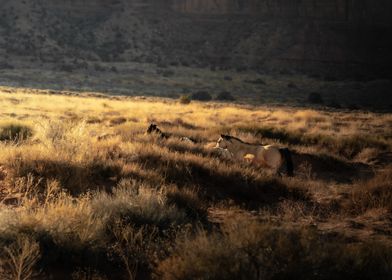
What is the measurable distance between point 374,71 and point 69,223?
78179 millimetres

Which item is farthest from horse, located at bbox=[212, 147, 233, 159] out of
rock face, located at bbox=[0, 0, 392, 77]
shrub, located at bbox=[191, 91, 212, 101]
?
rock face, located at bbox=[0, 0, 392, 77]

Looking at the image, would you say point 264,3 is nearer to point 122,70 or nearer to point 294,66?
point 294,66

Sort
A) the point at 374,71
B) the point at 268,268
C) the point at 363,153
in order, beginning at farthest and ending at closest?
1. the point at 374,71
2. the point at 363,153
3. the point at 268,268

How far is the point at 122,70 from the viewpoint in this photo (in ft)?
219

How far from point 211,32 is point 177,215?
84.1m

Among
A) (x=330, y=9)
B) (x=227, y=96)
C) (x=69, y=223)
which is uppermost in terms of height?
(x=330, y=9)

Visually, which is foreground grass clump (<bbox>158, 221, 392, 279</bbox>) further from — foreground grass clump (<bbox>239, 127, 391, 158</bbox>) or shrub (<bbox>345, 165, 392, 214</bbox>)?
foreground grass clump (<bbox>239, 127, 391, 158</bbox>)

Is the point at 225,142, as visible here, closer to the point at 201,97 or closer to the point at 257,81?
the point at 201,97

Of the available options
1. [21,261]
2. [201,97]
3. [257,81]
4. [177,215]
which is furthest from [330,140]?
[257,81]

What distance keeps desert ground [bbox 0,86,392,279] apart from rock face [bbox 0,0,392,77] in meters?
61.5

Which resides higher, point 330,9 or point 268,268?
point 330,9

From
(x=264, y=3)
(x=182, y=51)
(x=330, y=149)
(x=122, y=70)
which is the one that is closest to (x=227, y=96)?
(x=122, y=70)

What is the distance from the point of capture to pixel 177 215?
6340mm

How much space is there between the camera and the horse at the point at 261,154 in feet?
37.4
